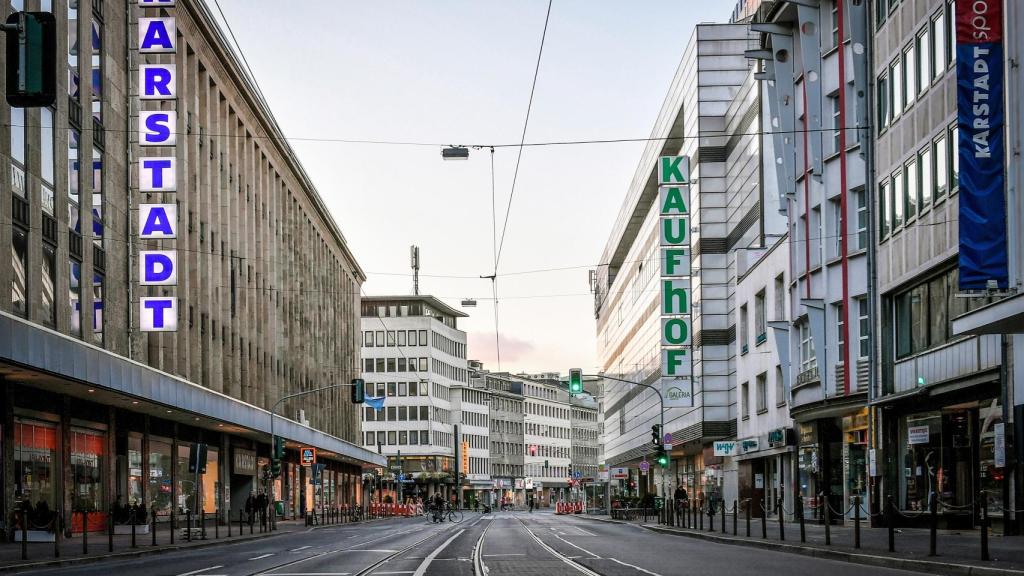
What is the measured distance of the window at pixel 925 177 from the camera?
31859mm

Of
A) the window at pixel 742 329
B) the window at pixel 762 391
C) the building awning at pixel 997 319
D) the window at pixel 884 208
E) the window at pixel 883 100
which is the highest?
the window at pixel 883 100

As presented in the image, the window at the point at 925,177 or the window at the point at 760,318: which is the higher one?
the window at the point at 925,177

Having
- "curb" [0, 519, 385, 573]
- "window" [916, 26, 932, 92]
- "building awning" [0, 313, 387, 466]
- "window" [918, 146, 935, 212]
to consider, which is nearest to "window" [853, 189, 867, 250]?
"window" [918, 146, 935, 212]

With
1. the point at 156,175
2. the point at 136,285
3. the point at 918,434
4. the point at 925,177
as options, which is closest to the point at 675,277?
the point at 136,285

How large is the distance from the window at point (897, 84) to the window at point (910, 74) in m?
0.30

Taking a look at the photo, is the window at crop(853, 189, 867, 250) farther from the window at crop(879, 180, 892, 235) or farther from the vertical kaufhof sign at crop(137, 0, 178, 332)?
the vertical kaufhof sign at crop(137, 0, 178, 332)

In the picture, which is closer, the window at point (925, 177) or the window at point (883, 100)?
the window at point (925, 177)

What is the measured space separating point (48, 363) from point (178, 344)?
21.7 m

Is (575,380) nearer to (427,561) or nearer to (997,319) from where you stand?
(427,561)

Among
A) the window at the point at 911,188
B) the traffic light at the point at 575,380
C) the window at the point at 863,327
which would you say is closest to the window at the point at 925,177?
the window at the point at 911,188

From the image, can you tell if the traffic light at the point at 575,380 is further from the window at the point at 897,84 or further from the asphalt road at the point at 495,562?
the window at the point at 897,84

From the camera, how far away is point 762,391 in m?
56.0

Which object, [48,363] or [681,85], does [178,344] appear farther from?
[681,85]

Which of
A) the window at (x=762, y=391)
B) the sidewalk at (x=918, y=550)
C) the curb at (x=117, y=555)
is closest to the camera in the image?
the sidewalk at (x=918, y=550)
